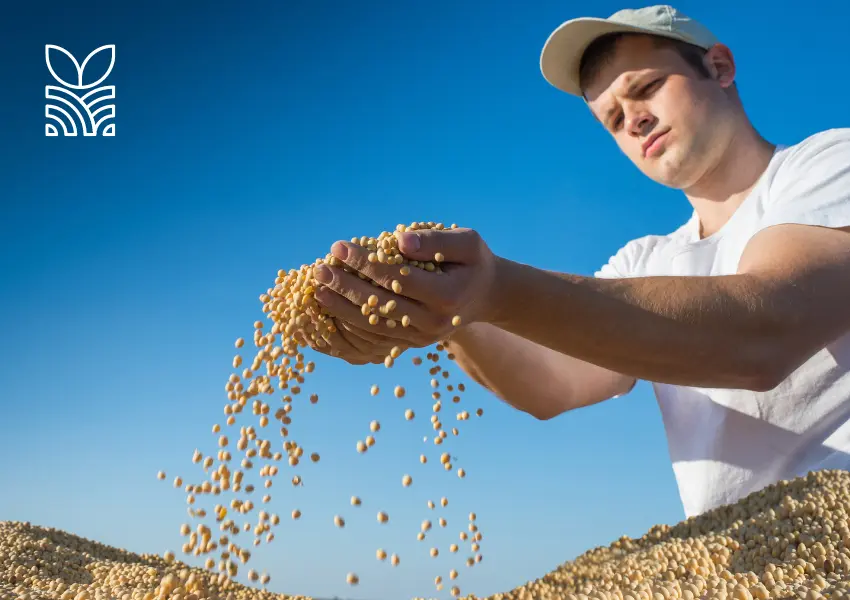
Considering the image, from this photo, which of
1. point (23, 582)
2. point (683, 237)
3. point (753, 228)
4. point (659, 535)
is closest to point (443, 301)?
point (659, 535)

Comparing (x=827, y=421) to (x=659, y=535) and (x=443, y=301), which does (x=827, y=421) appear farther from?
(x=443, y=301)

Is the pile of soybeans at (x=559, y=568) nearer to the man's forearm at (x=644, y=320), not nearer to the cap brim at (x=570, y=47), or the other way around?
the man's forearm at (x=644, y=320)

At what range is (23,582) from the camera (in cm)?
239

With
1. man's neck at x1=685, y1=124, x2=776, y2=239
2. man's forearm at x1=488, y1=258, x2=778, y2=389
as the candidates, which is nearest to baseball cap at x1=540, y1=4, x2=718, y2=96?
man's neck at x1=685, y1=124, x2=776, y2=239

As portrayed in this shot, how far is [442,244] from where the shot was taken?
53.2 inches

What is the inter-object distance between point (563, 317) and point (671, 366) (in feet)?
0.81

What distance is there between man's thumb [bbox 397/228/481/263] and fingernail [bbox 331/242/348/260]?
0.11 m

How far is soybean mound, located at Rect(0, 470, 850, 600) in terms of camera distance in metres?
1.39

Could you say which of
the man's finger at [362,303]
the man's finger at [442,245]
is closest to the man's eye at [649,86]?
the man's finger at [442,245]

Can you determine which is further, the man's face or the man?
the man's face

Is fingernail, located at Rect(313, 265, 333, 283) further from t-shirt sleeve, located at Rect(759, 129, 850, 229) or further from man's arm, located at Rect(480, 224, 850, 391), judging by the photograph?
t-shirt sleeve, located at Rect(759, 129, 850, 229)

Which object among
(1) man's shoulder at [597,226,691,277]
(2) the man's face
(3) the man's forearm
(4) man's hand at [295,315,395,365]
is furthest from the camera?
(1) man's shoulder at [597,226,691,277]

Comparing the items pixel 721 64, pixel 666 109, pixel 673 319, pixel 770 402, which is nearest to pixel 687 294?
pixel 673 319

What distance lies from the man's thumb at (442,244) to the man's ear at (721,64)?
1.31 m
